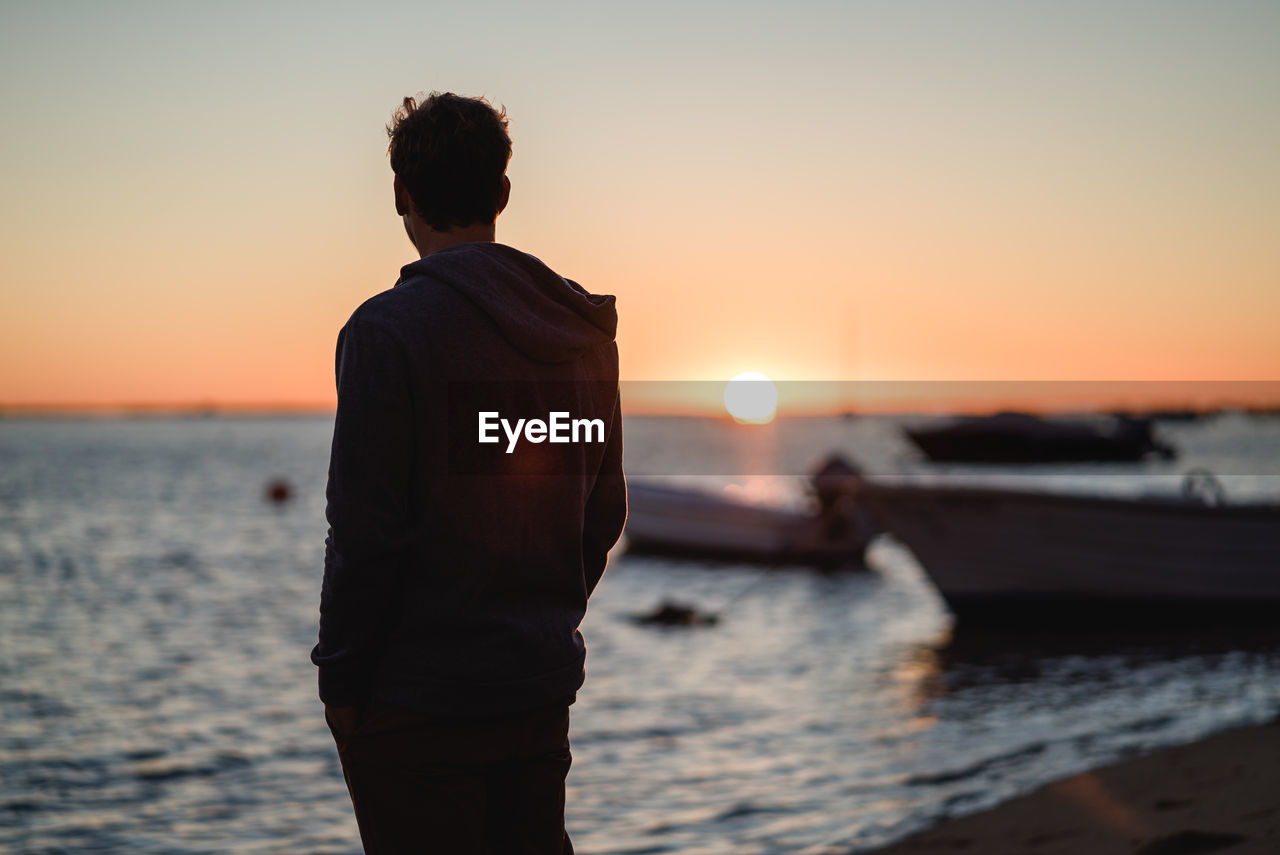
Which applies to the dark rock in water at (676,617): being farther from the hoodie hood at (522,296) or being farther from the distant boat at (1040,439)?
the distant boat at (1040,439)

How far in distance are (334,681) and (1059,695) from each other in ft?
35.5

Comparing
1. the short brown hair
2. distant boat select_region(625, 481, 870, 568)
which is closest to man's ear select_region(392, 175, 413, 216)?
the short brown hair

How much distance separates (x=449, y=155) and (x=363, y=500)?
689 mm

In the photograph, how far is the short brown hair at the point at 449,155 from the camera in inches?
84.7

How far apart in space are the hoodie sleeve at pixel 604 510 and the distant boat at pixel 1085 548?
13663 millimetres

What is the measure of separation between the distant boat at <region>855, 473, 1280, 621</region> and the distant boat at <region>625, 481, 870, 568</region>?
8.61 m

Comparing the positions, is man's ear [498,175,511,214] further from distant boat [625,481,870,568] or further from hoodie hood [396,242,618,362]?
distant boat [625,481,870,568]

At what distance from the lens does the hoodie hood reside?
213 cm

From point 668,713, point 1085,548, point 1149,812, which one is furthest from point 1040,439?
point 1149,812

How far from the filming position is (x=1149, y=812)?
5.72 m

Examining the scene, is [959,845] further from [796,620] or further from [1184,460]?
[1184,460]

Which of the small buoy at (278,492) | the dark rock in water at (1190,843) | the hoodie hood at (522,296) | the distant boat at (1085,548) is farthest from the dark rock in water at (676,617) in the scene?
the small buoy at (278,492)

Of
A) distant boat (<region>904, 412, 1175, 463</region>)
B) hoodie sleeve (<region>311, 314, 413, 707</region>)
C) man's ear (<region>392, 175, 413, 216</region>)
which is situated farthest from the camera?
distant boat (<region>904, 412, 1175, 463</region>)

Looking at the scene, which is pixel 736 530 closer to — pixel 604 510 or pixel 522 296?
pixel 604 510
